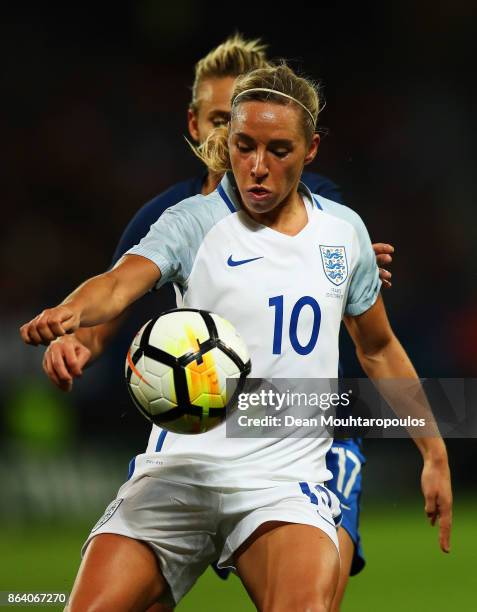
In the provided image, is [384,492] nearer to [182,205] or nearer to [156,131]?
[156,131]

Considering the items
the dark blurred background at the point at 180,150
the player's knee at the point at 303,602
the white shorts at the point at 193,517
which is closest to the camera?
the player's knee at the point at 303,602

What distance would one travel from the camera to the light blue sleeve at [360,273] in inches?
137

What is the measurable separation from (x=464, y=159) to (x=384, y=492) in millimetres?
3316

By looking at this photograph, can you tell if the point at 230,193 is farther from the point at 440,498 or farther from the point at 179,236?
the point at 440,498

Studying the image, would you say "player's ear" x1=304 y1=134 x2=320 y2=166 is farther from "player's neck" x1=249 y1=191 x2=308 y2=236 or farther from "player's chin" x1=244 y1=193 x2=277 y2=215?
"player's chin" x1=244 y1=193 x2=277 y2=215

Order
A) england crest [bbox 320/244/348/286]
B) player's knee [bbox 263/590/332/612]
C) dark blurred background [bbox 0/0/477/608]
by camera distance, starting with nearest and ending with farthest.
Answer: player's knee [bbox 263/590/332/612], england crest [bbox 320/244/348/286], dark blurred background [bbox 0/0/477/608]

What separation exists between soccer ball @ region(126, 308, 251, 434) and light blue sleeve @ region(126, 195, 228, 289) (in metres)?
0.23

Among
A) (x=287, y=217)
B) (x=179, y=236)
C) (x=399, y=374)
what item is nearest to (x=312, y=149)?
(x=287, y=217)

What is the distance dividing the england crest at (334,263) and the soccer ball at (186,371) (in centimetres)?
50

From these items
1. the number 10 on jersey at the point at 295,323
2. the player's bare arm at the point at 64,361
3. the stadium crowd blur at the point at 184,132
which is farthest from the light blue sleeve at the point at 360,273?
the stadium crowd blur at the point at 184,132

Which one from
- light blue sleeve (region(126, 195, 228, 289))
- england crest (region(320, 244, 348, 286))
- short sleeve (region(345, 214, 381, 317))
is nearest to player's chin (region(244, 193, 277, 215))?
light blue sleeve (region(126, 195, 228, 289))

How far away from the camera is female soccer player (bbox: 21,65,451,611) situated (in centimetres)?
300

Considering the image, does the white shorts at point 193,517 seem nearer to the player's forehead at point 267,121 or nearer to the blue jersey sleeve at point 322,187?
the player's forehead at point 267,121

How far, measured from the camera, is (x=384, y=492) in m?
8.18
